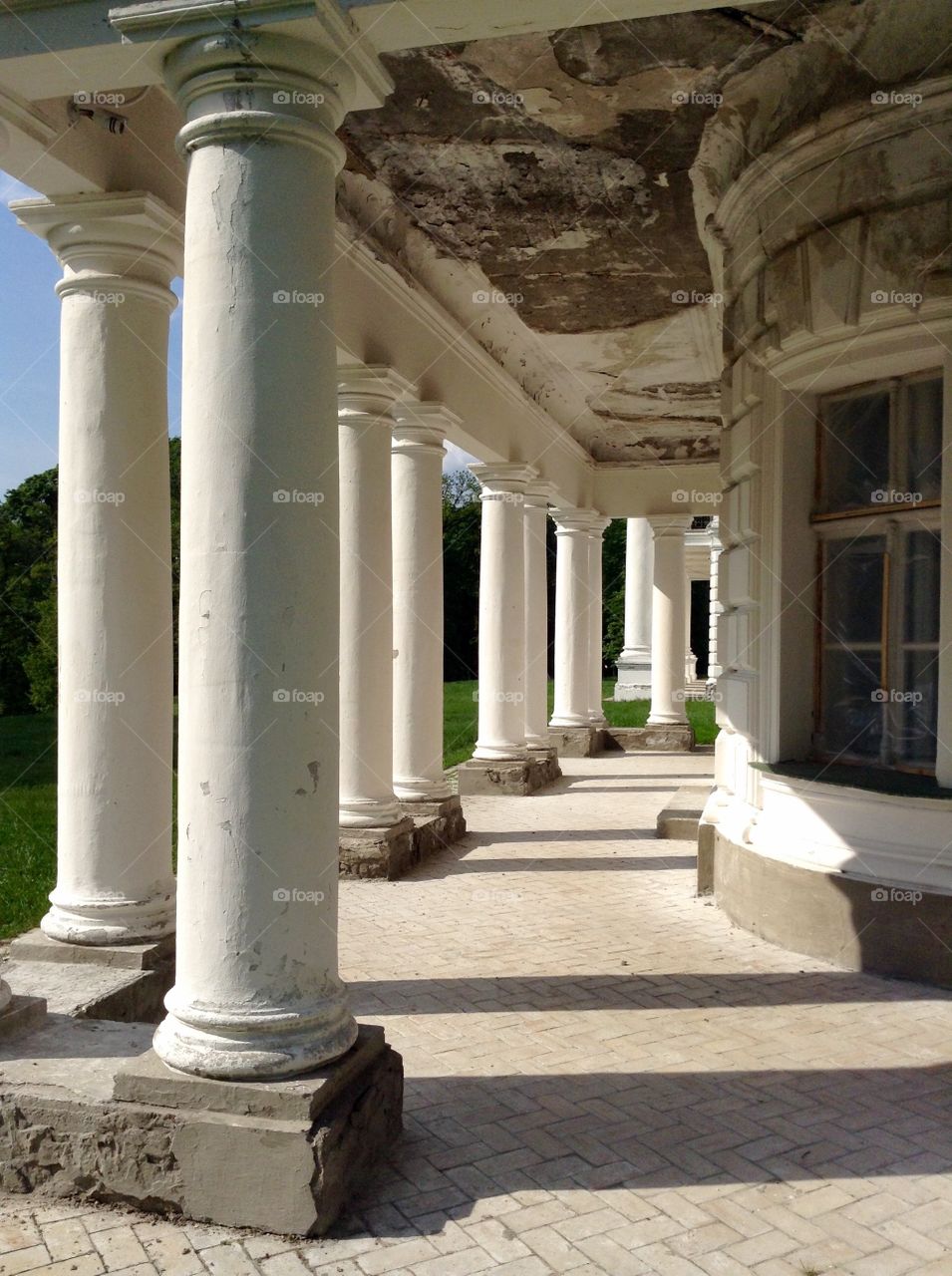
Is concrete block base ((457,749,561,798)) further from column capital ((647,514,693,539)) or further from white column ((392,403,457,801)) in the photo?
column capital ((647,514,693,539))

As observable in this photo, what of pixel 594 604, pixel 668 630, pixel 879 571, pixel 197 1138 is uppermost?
pixel 594 604

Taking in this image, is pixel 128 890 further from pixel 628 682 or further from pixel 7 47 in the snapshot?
pixel 628 682

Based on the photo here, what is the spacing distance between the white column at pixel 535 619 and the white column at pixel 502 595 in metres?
1.65

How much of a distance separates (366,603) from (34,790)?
870 centimetres

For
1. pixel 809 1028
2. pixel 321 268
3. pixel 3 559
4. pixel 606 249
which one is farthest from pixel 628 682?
pixel 321 268

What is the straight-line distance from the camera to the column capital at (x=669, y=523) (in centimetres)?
2066

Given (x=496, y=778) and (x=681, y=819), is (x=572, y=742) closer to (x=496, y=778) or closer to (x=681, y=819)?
(x=496, y=778)

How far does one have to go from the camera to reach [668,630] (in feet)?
71.9

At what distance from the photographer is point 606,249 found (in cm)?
941

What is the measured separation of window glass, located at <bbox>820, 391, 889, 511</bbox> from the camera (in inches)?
297

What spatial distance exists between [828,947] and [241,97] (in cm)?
613

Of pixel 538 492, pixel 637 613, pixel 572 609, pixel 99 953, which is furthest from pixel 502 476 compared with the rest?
pixel 637 613

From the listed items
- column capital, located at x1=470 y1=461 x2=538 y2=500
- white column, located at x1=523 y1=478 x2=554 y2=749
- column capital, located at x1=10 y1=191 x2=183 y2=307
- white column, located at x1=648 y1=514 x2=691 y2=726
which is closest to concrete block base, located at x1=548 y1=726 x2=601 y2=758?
white column, located at x1=648 y1=514 x2=691 y2=726

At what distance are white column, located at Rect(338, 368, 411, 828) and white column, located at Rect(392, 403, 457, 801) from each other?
4.70 ft
